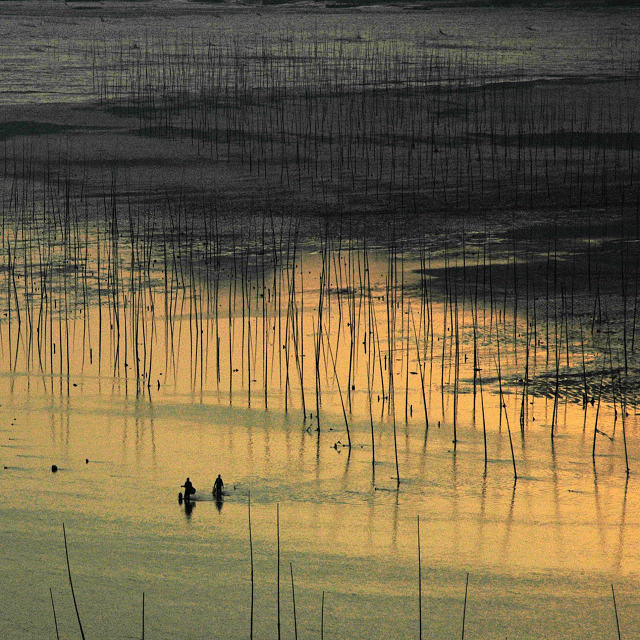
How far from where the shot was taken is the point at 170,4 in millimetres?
64938

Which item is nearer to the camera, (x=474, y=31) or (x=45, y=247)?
(x=45, y=247)

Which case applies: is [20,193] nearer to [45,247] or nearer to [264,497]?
[45,247]

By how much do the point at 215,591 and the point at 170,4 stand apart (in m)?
64.8

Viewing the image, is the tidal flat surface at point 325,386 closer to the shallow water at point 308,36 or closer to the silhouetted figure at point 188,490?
the silhouetted figure at point 188,490

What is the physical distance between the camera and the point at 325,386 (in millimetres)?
5406

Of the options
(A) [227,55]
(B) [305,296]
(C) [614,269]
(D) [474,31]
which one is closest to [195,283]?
(B) [305,296]

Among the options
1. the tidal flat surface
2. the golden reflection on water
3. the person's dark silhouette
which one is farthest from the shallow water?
the person's dark silhouette

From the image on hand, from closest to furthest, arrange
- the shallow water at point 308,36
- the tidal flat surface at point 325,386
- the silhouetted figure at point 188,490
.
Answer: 1. the tidal flat surface at point 325,386
2. the silhouetted figure at point 188,490
3. the shallow water at point 308,36

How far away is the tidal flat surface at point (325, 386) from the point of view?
11.6ft

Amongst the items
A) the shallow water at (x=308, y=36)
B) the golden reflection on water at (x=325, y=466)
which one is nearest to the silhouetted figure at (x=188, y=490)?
the golden reflection on water at (x=325, y=466)

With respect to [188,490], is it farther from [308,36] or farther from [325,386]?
[308,36]

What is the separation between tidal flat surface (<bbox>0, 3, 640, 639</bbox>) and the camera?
3539 mm

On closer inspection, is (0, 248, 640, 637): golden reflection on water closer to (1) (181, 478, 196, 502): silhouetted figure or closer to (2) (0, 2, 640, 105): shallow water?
(1) (181, 478, 196, 502): silhouetted figure

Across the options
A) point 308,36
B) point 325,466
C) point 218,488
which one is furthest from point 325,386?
point 308,36
